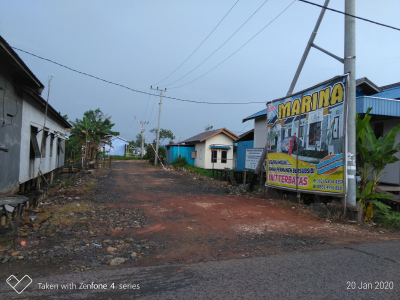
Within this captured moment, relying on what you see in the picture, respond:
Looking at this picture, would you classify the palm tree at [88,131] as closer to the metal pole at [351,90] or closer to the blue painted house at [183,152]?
the blue painted house at [183,152]

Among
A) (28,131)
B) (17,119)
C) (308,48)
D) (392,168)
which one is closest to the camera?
(17,119)

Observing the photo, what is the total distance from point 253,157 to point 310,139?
16.8 ft

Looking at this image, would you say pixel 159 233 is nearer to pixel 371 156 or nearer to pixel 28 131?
pixel 371 156

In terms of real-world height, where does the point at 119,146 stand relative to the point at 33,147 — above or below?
above

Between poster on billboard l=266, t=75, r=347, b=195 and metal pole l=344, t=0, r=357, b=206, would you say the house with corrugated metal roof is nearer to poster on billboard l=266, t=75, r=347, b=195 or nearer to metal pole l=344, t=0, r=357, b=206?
poster on billboard l=266, t=75, r=347, b=195

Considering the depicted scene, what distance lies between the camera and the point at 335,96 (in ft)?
28.8

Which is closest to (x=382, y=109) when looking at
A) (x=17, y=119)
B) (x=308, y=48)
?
(x=308, y=48)

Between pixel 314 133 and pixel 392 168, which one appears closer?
pixel 314 133

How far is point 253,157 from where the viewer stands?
48.7ft

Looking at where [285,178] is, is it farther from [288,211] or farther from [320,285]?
[320,285]

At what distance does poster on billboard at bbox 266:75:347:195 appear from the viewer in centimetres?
859

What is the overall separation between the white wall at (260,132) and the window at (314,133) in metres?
7.97
